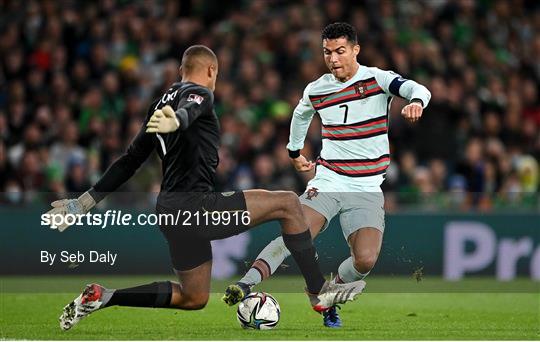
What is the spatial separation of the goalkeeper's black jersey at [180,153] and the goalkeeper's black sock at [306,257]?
0.76 metres

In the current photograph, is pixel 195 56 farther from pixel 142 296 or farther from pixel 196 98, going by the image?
pixel 142 296

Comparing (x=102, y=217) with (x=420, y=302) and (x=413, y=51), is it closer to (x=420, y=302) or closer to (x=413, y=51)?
(x=420, y=302)

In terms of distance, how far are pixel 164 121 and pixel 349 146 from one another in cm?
238

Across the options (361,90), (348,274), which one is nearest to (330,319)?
(348,274)

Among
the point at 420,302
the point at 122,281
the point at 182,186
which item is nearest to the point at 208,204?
the point at 182,186

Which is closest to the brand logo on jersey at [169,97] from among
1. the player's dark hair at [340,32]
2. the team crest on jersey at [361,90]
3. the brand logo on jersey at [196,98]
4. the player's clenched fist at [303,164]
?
the brand logo on jersey at [196,98]

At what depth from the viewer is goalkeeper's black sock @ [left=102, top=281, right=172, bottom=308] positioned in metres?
9.09

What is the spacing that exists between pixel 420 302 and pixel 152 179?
4865mm

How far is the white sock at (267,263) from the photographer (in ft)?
32.2

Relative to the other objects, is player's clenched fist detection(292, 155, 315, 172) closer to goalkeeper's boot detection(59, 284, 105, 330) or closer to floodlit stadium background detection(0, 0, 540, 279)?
goalkeeper's boot detection(59, 284, 105, 330)

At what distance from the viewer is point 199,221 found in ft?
29.8

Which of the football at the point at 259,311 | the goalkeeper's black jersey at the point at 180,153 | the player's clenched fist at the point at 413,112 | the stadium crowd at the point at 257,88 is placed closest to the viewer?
the goalkeeper's black jersey at the point at 180,153

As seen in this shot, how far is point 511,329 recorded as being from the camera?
10.0 metres

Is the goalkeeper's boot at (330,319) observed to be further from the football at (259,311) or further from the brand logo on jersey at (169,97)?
the brand logo on jersey at (169,97)
